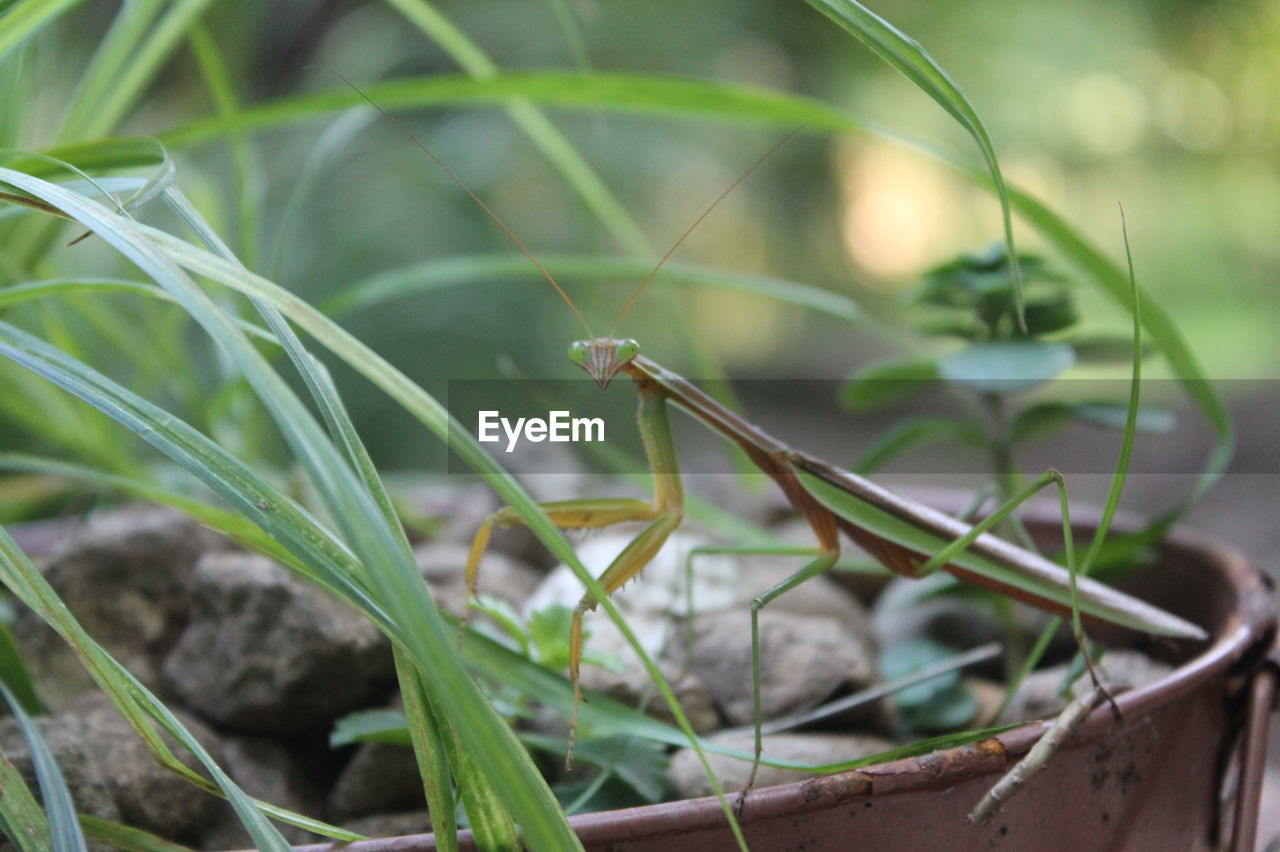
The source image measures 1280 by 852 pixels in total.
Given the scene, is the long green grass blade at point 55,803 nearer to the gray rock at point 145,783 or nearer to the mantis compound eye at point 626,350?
the gray rock at point 145,783

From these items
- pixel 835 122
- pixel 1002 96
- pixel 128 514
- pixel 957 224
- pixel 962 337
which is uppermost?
pixel 1002 96

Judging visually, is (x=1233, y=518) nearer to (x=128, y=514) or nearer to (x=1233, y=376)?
(x=1233, y=376)

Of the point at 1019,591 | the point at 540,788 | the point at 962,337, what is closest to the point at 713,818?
the point at 540,788

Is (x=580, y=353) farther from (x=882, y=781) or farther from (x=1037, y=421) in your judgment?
(x=1037, y=421)

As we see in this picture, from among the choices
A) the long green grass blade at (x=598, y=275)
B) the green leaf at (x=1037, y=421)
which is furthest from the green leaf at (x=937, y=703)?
the long green grass blade at (x=598, y=275)
